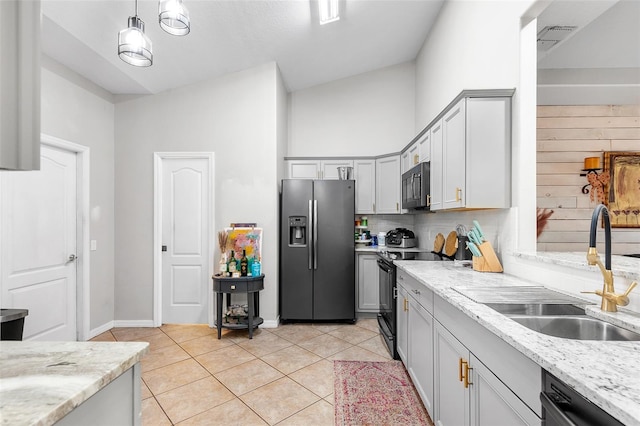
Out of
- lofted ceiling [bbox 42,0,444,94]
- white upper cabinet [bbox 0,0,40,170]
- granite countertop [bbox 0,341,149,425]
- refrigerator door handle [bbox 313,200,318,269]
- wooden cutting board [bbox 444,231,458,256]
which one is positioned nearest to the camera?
white upper cabinet [bbox 0,0,40,170]

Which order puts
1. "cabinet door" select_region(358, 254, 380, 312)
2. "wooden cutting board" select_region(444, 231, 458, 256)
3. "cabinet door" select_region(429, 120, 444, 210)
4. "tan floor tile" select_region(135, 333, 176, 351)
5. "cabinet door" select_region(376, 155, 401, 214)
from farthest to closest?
"cabinet door" select_region(376, 155, 401, 214)
"cabinet door" select_region(358, 254, 380, 312)
"tan floor tile" select_region(135, 333, 176, 351)
"wooden cutting board" select_region(444, 231, 458, 256)
"cabinet door" select_region(429, 120, 444, 210)

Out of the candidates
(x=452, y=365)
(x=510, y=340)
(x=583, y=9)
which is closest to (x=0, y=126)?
(x=510, y=340)

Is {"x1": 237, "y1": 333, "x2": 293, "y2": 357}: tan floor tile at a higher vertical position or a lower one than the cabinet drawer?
lower

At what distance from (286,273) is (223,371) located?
1.45m

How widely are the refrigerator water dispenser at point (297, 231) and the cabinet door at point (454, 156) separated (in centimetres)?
187

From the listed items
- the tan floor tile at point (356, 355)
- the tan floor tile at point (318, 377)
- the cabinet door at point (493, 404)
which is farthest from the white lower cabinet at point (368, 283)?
the cabinet door at point (493, 404)

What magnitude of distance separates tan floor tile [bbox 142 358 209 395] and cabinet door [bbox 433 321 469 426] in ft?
6.41

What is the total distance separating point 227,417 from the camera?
7.20ft

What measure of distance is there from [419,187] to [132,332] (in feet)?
12.1

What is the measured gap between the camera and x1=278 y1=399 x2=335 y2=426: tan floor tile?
2123mm

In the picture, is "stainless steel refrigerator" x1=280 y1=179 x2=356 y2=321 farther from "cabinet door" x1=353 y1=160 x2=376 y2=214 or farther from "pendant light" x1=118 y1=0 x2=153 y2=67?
"pendant light" x1=118 y1=0 x2=153 y2=67

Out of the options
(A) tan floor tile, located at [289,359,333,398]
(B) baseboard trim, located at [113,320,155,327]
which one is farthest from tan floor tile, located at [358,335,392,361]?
(B) baseboard trim, located at [113,320,155,327]

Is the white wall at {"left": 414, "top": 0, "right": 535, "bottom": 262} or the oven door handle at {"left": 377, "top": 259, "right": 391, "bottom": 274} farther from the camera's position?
the oven door handle at {"left": 377, "top": 259, "right": 391, "bottom": 274}

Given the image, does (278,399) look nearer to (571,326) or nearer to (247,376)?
(247,376)
